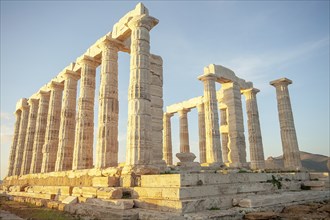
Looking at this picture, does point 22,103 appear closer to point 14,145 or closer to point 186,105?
point 14,145

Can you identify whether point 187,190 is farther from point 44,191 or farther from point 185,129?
point 185,129

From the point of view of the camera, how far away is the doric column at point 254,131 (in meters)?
25.7

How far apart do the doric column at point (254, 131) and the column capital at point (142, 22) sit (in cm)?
1670

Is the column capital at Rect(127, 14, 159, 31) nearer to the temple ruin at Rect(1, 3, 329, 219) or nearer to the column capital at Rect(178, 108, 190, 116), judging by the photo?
the temple ruin at Rect(1, 3, 329, 219)

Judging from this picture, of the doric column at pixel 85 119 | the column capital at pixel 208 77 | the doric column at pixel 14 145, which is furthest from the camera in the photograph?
the doric column at pixel 14 145

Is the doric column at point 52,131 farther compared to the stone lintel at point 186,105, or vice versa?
the stone lintel at point 186,105

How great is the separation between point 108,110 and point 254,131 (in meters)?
16.8

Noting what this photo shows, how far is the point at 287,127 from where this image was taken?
25.2 meters

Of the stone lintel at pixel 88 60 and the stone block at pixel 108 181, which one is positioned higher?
the stone lintel at pixel 88 60

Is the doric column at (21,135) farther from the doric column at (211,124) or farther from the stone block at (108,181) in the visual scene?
the stone block at (108,181)

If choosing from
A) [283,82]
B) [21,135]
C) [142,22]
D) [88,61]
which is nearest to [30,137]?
[21,135]

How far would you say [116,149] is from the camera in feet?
53.4

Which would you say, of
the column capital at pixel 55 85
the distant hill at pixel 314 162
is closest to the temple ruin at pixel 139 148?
the column capital at pixel 55 85

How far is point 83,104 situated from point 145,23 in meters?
7.85
